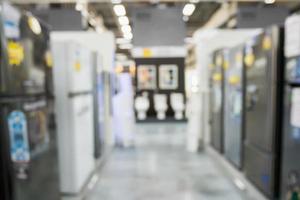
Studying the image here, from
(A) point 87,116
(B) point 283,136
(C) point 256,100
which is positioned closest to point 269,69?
(C) point 256,100

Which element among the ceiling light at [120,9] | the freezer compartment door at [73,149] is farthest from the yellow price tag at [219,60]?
the ceiling light at [120,9]

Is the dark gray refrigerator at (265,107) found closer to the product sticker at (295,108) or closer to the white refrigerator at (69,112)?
the product sticker at (295,108)

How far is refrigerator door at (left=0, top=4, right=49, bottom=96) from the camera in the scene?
1.55 metres

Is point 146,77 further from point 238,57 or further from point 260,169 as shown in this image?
point 260,169

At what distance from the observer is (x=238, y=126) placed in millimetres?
3631

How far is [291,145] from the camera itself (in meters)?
2.28

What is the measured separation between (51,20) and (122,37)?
9.02 meters

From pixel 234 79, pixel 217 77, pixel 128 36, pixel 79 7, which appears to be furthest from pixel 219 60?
pixel 128 36

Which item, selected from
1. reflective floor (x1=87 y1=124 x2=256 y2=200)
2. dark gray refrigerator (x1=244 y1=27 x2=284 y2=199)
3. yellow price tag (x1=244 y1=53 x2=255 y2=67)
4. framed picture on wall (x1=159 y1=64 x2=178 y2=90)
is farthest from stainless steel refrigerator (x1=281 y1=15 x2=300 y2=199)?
framed picture on wall (x1=159 y1=64 x2=178 y2=90)

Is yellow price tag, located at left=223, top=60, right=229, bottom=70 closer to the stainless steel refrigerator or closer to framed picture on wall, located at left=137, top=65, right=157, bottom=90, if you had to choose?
the stainless steel refrigerator

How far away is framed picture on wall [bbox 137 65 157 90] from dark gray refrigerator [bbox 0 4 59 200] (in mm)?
7367

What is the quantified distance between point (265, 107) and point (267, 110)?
0.19 ft

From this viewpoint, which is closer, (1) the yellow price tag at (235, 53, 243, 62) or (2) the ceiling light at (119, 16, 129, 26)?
(1) the yellow price tag at (235, 53, 243, 62)

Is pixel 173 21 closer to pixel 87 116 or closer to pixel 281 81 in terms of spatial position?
pixel 87 116
